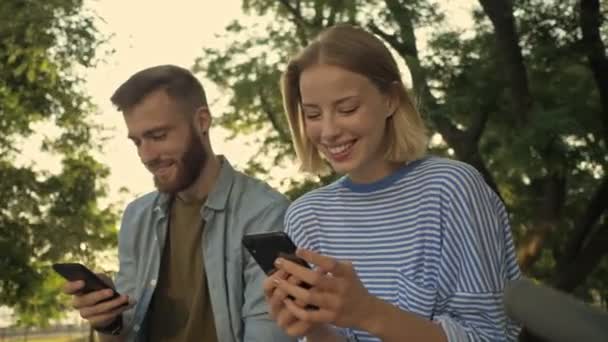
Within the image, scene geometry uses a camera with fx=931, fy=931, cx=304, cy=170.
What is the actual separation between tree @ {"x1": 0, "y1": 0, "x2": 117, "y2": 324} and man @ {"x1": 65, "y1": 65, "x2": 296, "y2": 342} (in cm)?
784

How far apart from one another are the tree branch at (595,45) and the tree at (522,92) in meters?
0.01

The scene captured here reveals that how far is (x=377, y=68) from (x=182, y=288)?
46.9 inches

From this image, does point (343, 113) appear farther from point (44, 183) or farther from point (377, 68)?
point (44, 183)

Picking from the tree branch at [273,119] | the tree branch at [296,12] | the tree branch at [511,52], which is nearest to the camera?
the tree branch at [511,52]

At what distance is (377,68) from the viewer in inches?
73.9

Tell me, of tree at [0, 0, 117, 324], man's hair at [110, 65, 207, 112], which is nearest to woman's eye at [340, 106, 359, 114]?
man's hair at [110, 65, 207, 112]

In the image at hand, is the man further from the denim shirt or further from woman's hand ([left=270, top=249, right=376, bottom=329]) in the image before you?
woman's hand ([left=270, top=249, right=376, bottom=329])

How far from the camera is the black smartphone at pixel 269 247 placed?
5.01ft

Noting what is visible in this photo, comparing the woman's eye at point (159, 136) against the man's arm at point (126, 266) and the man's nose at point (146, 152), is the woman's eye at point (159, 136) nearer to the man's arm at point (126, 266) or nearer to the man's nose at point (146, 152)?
the man's nose at point (146, 152)

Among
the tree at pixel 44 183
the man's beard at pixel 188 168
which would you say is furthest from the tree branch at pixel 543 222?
the man's beard at pixel 188 168

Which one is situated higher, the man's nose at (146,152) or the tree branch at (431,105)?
the man's nose at (146,152)

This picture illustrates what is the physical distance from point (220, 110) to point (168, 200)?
10.1 meters

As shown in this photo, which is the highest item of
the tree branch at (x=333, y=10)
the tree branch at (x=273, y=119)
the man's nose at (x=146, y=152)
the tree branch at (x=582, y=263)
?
the man's nose at (x=146, y=152)

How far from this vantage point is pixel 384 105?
6.26 ft
